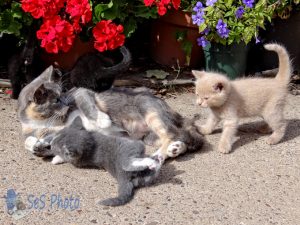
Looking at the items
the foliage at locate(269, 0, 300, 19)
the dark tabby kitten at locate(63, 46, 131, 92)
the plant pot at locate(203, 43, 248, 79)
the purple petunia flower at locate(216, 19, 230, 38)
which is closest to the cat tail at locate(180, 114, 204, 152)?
the dark tabby kitten at locate(63, 46, 131, 92)

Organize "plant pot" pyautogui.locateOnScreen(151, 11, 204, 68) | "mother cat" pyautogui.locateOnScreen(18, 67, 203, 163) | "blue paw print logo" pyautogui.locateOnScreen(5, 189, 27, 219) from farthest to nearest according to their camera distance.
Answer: "plant pot" pyautogui.locateOnScreen(151, 11, 204, 68) → "mother cat" pyautogui.locateOnScreen(18, 67, 203, 163) → "blue paw print logo" pyautogui.locateOnScreen(5, 189, 27, 219)

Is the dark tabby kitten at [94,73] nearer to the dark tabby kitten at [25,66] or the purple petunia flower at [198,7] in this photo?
the dark tabby kitten at [25,66]

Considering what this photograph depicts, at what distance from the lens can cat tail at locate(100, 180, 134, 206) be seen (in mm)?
3004

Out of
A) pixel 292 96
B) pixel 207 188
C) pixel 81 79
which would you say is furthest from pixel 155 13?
pixel 207 188

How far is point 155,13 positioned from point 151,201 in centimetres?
249

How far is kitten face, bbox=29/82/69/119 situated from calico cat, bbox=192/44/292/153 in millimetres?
1132

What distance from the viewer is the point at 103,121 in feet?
12.5

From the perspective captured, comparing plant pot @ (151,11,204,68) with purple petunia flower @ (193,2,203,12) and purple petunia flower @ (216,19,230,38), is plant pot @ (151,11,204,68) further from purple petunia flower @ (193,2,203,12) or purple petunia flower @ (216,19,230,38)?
purple petunia flower @ (216,19,230,38)

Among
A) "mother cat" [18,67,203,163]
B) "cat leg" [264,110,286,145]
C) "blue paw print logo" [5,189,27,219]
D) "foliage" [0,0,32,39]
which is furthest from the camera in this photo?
"foliage" [0,0,32,39]

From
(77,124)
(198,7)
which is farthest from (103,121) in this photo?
(198,7)

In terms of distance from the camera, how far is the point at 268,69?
18.9 feet

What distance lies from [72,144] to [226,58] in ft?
8.08

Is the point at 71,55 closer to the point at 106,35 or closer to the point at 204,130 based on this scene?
the point at 106,35

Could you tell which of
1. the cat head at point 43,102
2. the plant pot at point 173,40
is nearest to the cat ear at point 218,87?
the cat head at point 43,102
